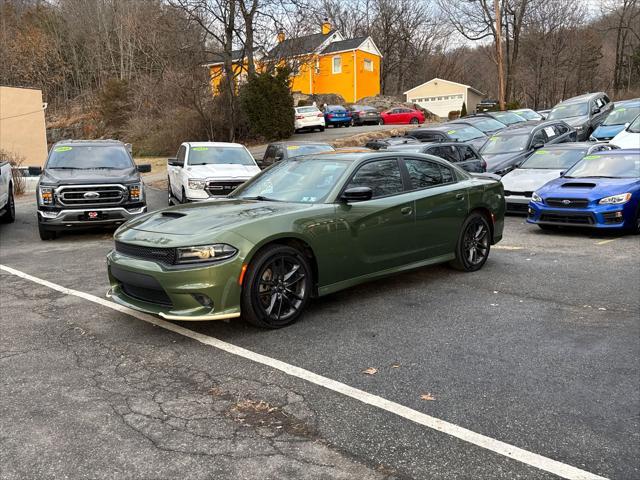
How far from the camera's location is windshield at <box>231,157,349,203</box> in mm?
5848

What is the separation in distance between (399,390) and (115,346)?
2452mm

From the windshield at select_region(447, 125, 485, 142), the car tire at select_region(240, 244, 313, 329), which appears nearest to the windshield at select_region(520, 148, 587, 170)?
the windshield at select_region(447, 125, 485, 142)

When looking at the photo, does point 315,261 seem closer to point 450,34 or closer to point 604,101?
point 604,101

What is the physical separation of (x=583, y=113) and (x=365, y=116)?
17298mm

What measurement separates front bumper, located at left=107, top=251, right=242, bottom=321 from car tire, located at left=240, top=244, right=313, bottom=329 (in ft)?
0.50

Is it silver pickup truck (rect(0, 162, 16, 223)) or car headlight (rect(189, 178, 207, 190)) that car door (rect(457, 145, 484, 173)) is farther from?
silver pickup truck (rect(0, 162, 16, 223))

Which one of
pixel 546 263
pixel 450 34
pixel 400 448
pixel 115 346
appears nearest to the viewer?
pixel 400 448

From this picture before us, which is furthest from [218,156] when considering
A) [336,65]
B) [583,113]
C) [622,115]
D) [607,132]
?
[336,65]

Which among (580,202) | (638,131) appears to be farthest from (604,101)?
(580,202)

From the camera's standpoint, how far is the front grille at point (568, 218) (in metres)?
9.62

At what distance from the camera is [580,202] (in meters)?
9.71

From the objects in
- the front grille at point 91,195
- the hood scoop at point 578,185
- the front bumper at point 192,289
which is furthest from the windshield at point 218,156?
the front bumper at point 192,289

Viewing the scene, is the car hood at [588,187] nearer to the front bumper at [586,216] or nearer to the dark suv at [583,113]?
the front bumper at [586,216]

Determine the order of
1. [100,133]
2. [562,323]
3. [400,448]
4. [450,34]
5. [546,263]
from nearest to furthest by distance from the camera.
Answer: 1. [400,448]
2. [562,323]
3. [546,263]
4. [100,133]
5. [450,34]
